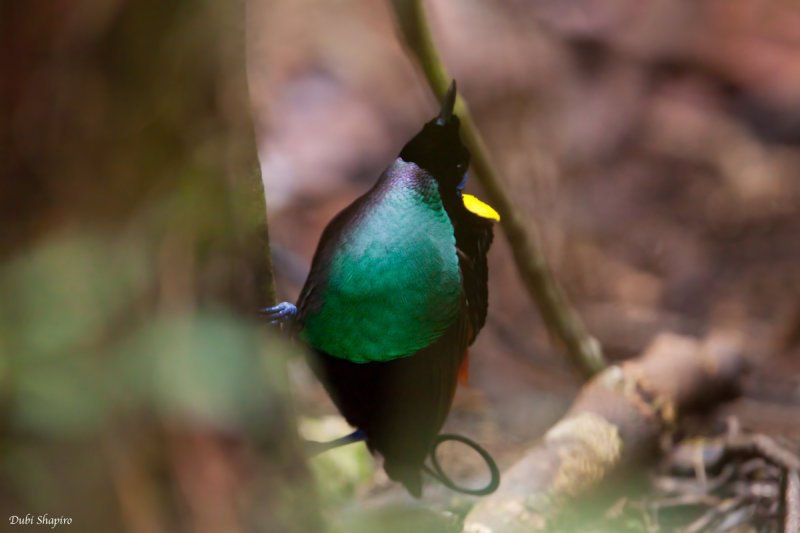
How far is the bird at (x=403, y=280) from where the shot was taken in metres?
0.92

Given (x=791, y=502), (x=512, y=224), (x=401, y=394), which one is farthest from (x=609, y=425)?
(x=401, y=394)

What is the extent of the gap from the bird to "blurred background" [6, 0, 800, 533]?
0.24 ft

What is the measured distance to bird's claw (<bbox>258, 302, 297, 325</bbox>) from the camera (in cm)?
89

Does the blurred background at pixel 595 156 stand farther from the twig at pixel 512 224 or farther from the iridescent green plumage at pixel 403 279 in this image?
the iridescent green plumage at pixel 403 279

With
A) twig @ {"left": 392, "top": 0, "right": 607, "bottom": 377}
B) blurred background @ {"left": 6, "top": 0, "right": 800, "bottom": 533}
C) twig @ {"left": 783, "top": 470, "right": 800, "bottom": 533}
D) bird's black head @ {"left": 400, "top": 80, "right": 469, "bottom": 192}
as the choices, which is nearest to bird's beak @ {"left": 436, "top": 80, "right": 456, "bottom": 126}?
bird's black head @ {"left": 400, "top": 80, "right": 469, "bottom": 192}

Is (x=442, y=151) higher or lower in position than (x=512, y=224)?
higher

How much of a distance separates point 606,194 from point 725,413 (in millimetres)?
1779

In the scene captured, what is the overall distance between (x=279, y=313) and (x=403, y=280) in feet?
0.51

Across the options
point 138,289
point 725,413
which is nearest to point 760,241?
point 725,413

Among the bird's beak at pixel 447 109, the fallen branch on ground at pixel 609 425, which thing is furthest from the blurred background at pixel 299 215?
the bird's beak at pixel 447 109

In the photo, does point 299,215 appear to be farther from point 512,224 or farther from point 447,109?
point 447,109

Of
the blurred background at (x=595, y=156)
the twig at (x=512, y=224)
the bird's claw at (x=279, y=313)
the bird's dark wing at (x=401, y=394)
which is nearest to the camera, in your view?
the bird's claw at (x=279, y=313)

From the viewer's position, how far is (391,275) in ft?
3.00

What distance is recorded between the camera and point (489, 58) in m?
3.48
